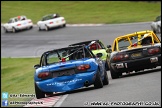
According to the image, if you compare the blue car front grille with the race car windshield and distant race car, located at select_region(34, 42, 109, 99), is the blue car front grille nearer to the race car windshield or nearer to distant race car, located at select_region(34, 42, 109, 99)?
distant race car, located at select_region(34, 42, 109, 99)

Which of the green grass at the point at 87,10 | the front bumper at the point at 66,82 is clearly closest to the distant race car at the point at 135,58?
the front bumper at the point at 66,82

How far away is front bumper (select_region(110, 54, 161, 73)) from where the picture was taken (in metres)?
15.4

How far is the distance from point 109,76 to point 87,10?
43584 millimetres

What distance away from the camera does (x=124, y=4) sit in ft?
203

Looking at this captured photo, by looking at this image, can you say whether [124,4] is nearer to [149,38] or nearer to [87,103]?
[149,38]

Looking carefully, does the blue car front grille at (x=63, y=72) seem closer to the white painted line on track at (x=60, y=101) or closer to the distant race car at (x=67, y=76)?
the distant race car at (x=67, y=76)

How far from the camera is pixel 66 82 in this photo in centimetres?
1241

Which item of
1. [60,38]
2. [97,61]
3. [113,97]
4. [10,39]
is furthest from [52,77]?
[10,39]

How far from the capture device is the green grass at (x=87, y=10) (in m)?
51.3

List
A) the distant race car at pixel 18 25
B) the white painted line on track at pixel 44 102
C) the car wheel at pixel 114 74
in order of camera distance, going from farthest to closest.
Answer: the distant race car at pixel 18 25, the car wheel at pixel 114 74, the white painted line on track at pixel 44 102

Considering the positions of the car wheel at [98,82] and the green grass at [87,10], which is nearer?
the car wheel at [98,82]

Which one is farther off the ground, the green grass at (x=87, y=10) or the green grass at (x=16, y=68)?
the green grass at (x=87, y=10)

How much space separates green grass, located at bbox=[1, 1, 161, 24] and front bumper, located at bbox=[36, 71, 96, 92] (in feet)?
115

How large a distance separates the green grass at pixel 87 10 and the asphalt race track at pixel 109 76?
494 centimetres
